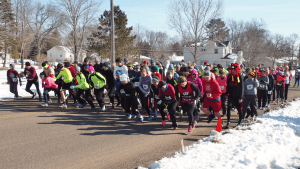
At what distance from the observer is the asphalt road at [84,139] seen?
468 centimetres

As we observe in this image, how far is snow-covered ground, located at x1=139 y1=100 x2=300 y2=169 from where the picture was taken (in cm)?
432

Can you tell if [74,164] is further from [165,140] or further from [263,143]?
Answer: [263,143]

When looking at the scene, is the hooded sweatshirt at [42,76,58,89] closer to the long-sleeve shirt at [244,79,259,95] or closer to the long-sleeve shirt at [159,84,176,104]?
the long-sleeve shirt at [159,84,176,104]

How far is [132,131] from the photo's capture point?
6832 mm

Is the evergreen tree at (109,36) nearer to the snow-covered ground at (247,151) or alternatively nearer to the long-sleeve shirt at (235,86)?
the long-sleeve shirt at (235,86)

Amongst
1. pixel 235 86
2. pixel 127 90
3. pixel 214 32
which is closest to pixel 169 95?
pixel 127 90

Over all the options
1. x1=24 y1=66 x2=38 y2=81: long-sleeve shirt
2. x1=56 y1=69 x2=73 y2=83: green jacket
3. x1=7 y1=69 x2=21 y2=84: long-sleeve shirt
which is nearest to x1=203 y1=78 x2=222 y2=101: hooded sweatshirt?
x1=56 y1=69 x2=73 y2=83: green jacket

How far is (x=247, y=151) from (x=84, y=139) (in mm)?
4073

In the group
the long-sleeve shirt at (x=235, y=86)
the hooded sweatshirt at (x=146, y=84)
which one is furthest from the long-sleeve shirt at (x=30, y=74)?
the long-sleeve shirt at (x=235, y=86)

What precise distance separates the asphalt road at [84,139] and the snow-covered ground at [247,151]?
0.62 metres

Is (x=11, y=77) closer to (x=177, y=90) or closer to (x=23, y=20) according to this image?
(x=177, y=90)

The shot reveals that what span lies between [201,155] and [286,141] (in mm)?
2659

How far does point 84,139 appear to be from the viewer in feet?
19.8

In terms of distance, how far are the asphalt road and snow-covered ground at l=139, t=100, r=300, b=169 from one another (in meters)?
0.62
